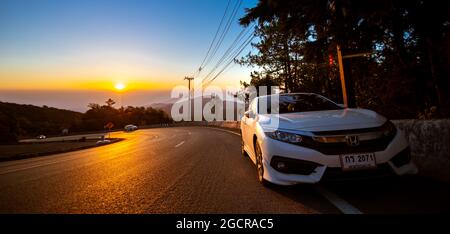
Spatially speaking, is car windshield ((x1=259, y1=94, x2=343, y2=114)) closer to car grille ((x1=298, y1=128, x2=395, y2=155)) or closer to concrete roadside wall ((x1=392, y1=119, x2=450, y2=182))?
concrete roadside wall ((x1=392, y1=119, x2=450, y2=182))

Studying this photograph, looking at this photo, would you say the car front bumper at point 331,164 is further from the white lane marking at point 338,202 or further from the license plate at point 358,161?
the white lane marking at point 338,202

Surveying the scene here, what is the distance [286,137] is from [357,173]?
930 millimetres

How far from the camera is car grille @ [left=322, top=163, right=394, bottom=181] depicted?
3265 millimetres

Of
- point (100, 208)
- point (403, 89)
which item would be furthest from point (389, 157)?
point (403, 89)

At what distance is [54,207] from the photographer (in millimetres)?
3730

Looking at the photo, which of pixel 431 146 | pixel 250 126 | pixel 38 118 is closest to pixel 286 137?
pixel 250 126

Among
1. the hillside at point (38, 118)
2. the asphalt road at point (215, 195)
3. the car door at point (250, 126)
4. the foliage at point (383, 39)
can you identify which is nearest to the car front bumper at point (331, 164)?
the asphalt road at point (215, 195)

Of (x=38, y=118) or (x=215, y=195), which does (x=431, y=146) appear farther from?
(x=38, y=118)

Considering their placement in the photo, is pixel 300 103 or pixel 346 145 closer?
pixel 346 145

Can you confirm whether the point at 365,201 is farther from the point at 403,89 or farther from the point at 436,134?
the point at 403,89

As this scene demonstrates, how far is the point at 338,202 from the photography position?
3.31m

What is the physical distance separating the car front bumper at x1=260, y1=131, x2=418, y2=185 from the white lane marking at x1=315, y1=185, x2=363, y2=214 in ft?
0.98

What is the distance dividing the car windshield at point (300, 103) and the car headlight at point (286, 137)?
133cm

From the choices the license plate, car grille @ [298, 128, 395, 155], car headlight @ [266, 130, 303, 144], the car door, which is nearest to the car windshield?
the car door
